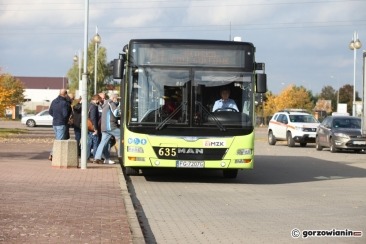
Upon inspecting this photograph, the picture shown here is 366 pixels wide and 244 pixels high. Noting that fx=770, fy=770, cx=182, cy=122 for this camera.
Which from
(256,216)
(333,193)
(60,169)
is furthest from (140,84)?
(256,216)

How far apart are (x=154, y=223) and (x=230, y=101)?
6.62 metres

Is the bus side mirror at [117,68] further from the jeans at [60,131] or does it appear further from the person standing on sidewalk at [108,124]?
the jeans at [60,131]

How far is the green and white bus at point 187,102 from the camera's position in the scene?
668 inches

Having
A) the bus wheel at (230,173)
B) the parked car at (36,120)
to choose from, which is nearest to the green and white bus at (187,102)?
the bus wheel at (230,173)

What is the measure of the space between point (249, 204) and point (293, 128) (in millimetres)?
25862

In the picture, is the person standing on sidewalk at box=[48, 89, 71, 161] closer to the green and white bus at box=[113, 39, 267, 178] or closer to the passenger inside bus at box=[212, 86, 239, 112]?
the green and white bus at box=[113, 39, 267, 178]

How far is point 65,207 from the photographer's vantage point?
11.8 metres

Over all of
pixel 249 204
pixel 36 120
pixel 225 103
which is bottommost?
pixel 249 204

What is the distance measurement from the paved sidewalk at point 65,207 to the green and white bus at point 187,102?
1255mm

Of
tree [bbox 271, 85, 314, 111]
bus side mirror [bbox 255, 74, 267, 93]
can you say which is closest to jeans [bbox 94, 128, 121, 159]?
bus side mirror [bbox 255, 74, 267, 93]

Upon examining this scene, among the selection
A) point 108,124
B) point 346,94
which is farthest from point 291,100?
point 108,124

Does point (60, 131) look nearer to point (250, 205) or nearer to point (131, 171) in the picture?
point (131, 171)

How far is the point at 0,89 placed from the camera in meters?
41.7

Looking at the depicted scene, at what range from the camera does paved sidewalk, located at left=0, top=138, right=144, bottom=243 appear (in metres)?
9.15
